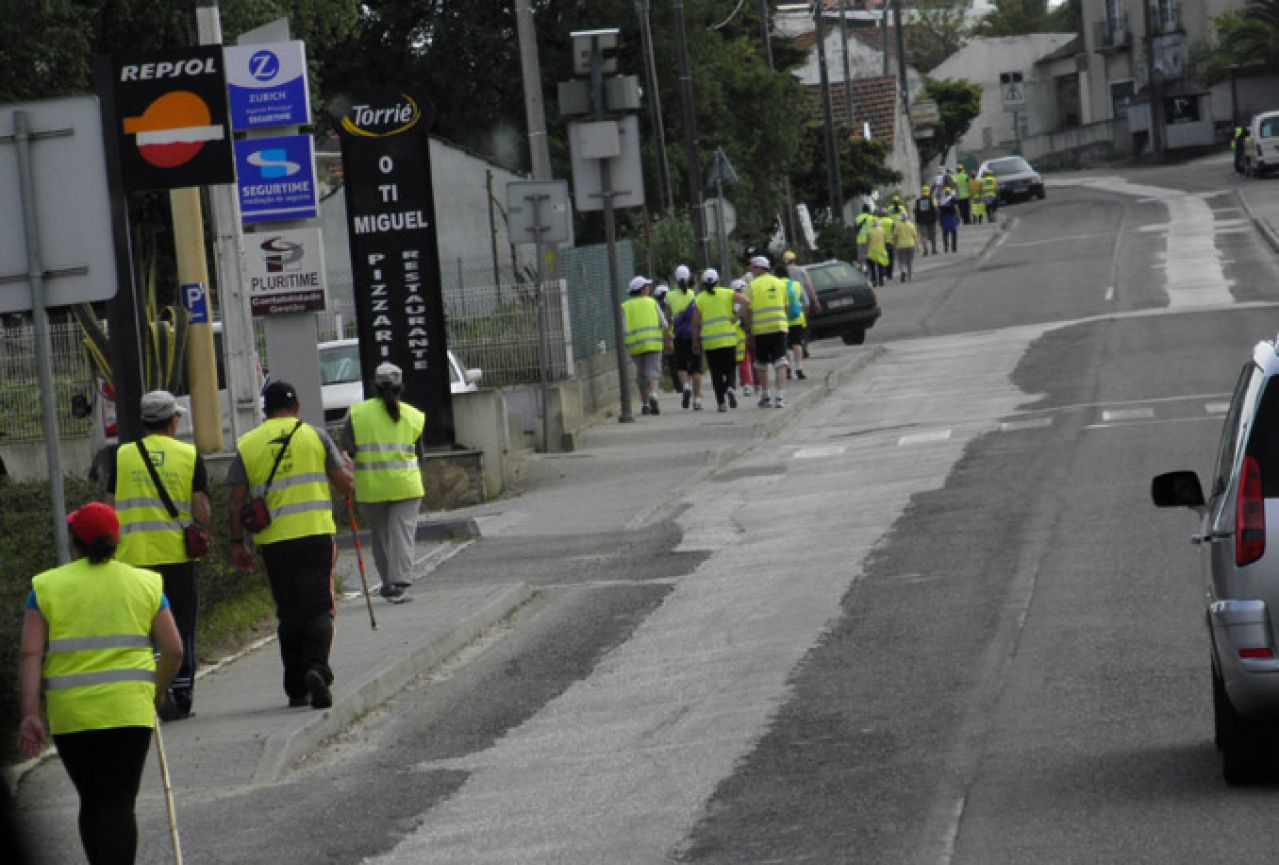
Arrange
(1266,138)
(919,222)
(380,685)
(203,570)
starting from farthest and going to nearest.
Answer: (1266,138) < (919,222) < (203,570) < (380,685)

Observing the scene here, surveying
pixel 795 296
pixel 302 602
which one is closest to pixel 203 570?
pixel 302 602

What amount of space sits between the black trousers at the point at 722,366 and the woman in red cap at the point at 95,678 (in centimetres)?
2089

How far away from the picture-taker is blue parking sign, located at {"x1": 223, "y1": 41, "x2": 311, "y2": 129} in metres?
17.4

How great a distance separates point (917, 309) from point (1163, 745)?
3541cm

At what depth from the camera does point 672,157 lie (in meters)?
47.9

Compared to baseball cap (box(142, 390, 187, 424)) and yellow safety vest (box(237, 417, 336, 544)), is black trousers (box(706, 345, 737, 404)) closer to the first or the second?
yellow safety vest (box(237, 417, 336, 544))

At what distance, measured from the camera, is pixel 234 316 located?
69.1ft

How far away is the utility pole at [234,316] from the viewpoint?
20.5 m

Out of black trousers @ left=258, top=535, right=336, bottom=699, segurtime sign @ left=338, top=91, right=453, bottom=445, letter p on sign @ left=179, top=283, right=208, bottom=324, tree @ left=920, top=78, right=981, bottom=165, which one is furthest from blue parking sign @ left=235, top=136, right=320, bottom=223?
tree @ left=920, top=78, right=981, bottom=165

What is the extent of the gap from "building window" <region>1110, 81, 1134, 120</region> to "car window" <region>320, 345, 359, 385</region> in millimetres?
80650

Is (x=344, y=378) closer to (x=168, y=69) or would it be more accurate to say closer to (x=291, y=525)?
(x=168, y=69)

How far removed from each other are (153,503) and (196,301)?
10.4 metres

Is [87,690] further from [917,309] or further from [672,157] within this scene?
[672,157]

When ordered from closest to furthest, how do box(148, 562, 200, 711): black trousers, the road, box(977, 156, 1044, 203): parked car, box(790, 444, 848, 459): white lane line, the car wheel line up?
the car wheel
the road
box(148, 562, 200, 711): black trousers
box(790, 444, 848, 459): white lane line
box(977, 156, 1044, 203): parked car
